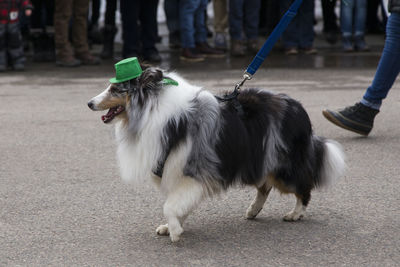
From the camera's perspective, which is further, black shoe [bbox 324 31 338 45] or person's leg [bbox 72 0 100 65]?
black shoe [bbox 324 31 338 45]

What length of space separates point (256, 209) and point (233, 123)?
2.12 feet

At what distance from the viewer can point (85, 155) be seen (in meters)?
5.73

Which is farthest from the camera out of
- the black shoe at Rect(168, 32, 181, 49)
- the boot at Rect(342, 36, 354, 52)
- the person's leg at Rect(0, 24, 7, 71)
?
the black shoe at Rect(168, 32, 181, 49)

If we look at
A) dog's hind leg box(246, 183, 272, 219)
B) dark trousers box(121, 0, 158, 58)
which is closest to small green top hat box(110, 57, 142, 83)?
dog's hind leg box(246, 183, 272, 219)

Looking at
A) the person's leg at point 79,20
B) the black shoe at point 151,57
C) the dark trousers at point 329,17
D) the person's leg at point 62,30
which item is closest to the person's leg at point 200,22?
the black shoe at point 151,57

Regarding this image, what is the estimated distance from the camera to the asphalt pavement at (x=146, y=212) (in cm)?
365

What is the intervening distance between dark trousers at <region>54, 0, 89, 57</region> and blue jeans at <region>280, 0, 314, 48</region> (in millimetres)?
3223

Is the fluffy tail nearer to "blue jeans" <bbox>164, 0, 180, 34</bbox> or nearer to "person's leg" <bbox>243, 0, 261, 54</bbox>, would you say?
"person's leg" <bbox>243, 0, 261, 54</bbox>

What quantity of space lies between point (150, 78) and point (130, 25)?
22.6 ft

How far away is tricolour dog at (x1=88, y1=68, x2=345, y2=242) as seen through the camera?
3674 mm

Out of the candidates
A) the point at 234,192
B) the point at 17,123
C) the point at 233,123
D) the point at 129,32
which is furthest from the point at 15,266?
the point at 129,32

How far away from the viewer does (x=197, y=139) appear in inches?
147

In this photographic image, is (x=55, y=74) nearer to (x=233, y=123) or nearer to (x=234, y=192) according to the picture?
(x=234, y=192)

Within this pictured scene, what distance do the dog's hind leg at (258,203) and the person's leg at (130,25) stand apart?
6.50 metres
